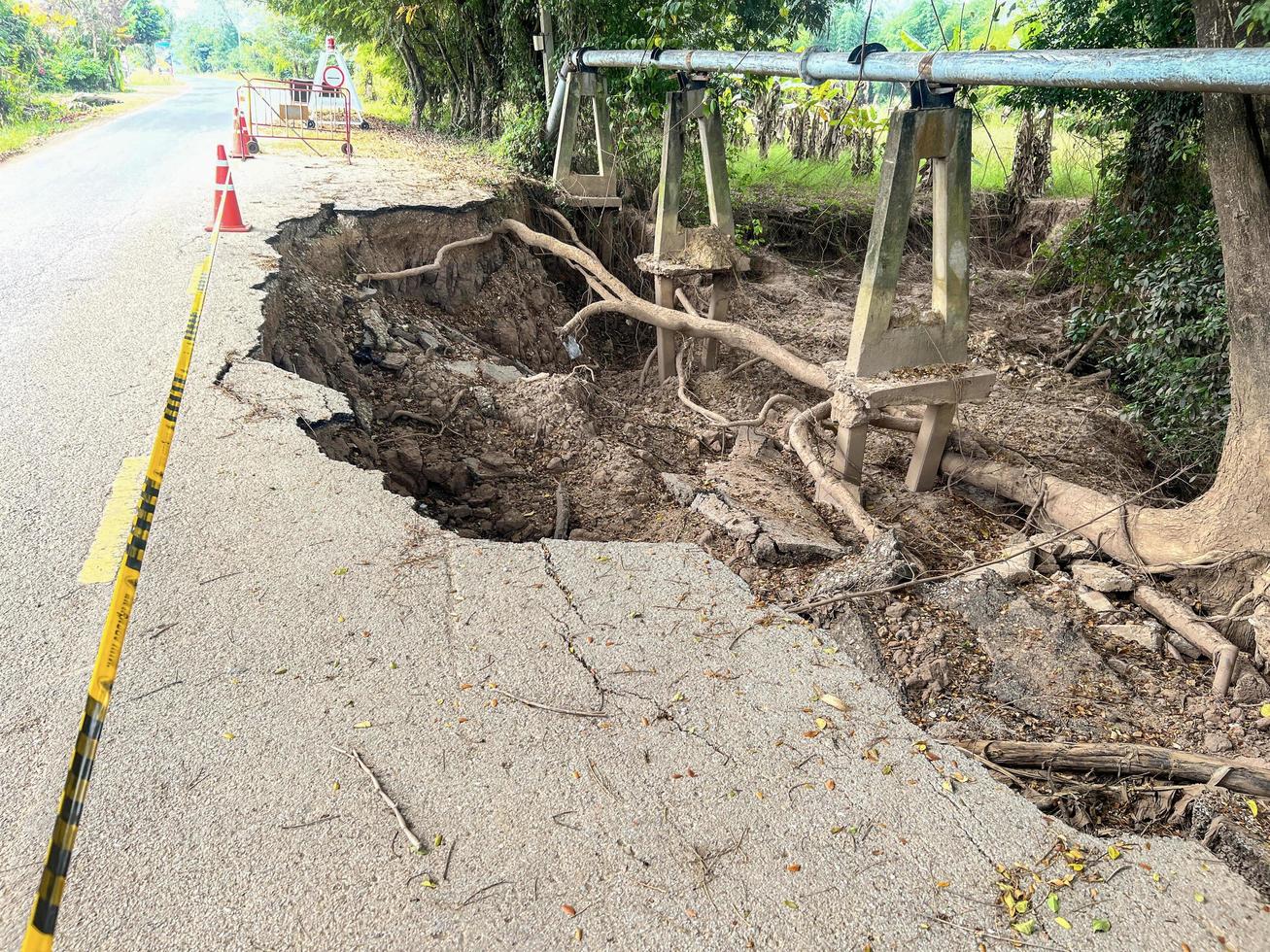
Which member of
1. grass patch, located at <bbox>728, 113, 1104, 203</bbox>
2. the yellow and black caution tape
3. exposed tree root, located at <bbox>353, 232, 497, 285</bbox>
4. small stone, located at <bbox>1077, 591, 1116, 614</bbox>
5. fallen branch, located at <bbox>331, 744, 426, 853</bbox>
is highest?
grass patch, located at <bbox>728, 113, 1104, 203</bbox>

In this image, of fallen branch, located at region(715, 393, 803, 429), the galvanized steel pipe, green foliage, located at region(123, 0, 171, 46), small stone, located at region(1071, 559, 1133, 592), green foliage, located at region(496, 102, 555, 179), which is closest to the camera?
the galvanized steel pipe

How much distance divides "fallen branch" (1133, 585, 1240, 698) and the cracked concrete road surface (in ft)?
5.72

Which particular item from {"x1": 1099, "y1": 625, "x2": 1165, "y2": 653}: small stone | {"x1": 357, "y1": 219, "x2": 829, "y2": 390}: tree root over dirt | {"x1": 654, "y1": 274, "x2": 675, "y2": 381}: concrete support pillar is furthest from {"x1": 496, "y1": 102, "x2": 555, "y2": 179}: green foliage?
{"x1": 1099, "y1": 625, "x2": 1165, "y2": 653}: small stone

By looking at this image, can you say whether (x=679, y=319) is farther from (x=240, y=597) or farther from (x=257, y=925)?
(x=257, y=925)

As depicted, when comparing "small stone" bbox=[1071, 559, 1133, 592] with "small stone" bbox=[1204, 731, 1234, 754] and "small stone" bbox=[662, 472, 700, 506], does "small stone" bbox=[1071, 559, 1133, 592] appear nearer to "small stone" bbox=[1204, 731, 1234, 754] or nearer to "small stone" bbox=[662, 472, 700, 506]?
"small stone" bbox=[1204, 731, 1234, 754]

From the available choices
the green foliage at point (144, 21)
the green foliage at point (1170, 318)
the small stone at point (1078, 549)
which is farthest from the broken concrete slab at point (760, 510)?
the green foliage at point (144, 21)

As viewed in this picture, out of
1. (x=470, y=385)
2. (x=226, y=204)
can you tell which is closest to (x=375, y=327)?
(x=470, y=385)

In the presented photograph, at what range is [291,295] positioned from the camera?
7.06 metres

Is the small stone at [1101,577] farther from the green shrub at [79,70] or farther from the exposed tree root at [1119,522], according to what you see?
the green shrub at [79,70]

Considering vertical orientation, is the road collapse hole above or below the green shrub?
below

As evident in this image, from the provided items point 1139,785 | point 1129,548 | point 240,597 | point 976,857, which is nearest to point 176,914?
point 240,597

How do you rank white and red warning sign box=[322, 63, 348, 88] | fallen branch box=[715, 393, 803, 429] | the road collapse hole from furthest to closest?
white and red warning sign box=[322, 63, 348, 88]
fallen branch box=[715, 393, 803, 429]
the road collapse hole

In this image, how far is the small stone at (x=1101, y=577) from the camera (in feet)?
15.9

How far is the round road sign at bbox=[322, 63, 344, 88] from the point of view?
50.1 feet
